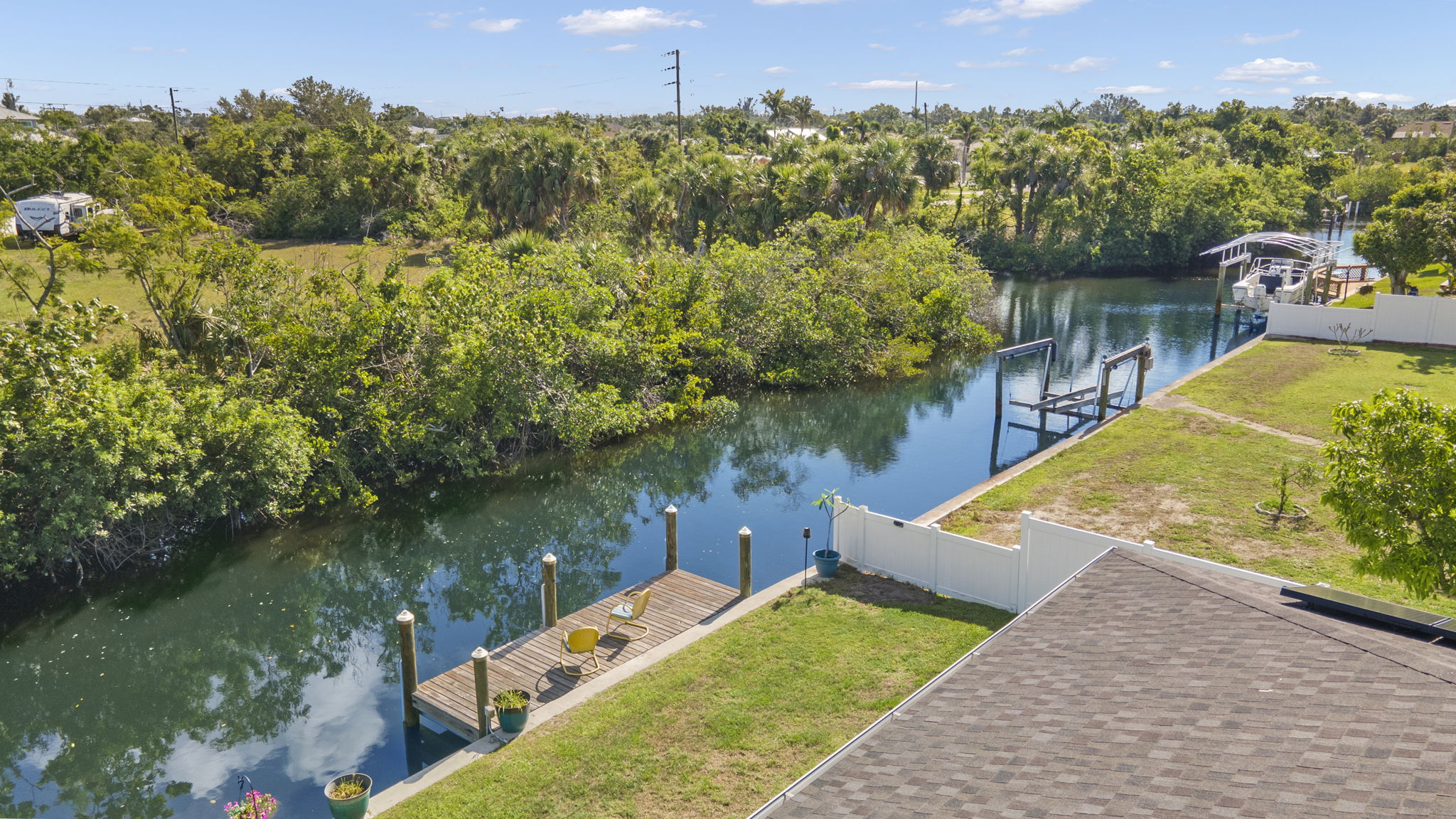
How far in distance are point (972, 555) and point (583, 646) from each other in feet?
18.5

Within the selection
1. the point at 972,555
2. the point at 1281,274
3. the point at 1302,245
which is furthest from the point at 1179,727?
the point at 1281,274

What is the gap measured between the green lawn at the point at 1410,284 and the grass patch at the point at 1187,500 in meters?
19.9

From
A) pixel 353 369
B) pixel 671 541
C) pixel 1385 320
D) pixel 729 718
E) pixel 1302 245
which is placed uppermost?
pixel 1302 245

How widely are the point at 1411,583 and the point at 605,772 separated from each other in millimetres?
8206

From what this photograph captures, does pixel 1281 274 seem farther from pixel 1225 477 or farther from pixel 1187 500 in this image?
pixel 1187 500

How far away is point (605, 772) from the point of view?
9844mm

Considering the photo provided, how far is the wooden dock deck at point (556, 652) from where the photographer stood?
11.8 meters

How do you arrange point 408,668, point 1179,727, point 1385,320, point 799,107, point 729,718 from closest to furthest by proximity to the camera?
point 1179,727, point 729,718, point 408,668, point 1385,320, point 799,107

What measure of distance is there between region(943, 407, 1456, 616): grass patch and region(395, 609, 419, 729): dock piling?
30.6 feet

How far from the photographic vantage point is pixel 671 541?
1548 centimetres

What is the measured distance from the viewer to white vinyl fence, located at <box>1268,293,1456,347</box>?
97.0 ft

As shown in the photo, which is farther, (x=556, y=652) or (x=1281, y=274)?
(x=1281, y=274)

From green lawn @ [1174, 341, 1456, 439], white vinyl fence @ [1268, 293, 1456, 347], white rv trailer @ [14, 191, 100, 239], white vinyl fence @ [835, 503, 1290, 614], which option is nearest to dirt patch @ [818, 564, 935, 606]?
white vinyl fence @ [835, 503, 1290, 614]

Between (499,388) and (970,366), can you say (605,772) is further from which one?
(970,366)
